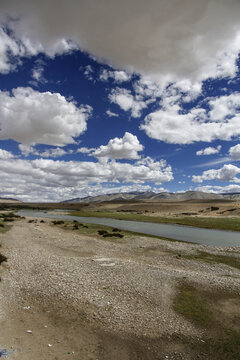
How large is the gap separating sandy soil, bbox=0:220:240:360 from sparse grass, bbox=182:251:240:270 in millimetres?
2371

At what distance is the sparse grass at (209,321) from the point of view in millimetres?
11875

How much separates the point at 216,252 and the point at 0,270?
3260cm

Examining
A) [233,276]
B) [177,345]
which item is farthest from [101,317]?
[233,276]

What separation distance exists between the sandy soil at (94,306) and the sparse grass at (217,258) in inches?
93.4

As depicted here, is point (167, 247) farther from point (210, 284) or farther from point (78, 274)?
point (78, 274)

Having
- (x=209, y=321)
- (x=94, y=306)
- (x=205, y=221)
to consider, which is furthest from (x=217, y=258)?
(x=205, y=221)

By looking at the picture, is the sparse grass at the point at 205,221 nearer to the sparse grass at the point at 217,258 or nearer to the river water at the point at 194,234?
the river water at the point at 194,234

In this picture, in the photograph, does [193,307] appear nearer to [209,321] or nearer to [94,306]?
[209,321]

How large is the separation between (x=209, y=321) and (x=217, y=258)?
66.5ft

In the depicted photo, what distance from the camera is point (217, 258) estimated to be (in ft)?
107

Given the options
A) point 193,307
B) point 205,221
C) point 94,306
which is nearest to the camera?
point 94,306

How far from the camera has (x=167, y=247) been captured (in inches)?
1542

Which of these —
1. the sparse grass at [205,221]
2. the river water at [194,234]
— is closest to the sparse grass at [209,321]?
the river water at [194,234]

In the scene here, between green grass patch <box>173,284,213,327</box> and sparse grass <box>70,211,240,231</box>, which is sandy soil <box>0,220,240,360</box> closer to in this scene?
green grass patch <box>173,284,213,327</box>
